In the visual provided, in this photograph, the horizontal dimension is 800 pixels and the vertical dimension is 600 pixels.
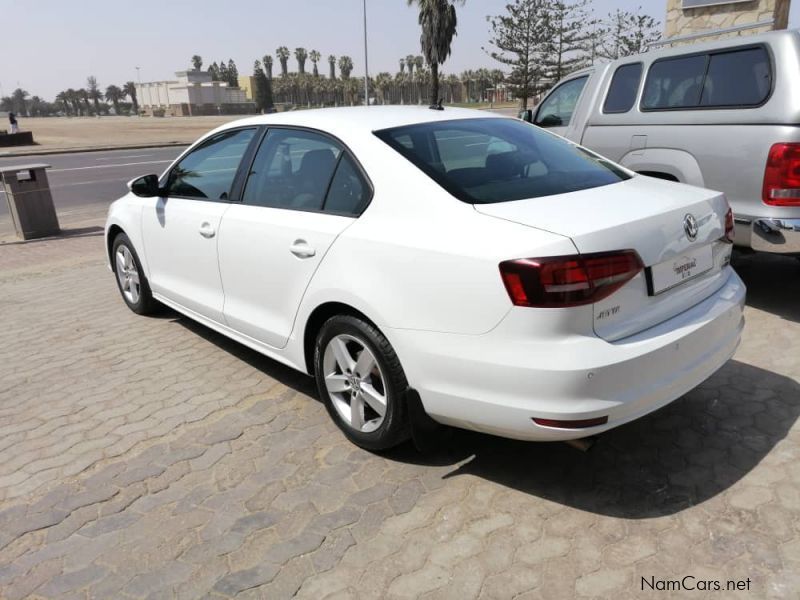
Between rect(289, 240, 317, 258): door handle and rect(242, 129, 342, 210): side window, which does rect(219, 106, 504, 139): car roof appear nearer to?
rect(242, 129, 342, 210): side window

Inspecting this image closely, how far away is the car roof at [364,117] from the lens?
10.9ft

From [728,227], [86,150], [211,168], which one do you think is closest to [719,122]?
[728,227]

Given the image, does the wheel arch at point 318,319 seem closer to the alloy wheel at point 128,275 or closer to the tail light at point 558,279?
the tail light at point 558,279

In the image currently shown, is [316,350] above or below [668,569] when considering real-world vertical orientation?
above

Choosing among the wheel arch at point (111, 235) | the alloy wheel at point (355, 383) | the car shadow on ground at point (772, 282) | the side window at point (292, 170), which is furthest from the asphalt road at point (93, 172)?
the car shadow on ground at point (772, 282)

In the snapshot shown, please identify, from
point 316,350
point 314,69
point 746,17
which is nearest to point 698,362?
point 316,350

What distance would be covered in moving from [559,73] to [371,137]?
42.2 metres

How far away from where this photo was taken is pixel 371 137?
315cm

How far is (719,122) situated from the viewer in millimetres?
4973

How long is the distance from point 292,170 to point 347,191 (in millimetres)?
603

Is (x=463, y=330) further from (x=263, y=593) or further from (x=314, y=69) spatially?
(x=314, y=69)

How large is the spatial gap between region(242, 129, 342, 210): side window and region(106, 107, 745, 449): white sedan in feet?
0.04

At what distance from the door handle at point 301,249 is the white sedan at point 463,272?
0.01 m

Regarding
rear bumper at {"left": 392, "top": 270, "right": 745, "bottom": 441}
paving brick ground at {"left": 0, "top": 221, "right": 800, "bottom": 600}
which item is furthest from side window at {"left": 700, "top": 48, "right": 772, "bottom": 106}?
rear bumper at {"left": 392, "top": 270, "right": 745, "bottom": 441}
